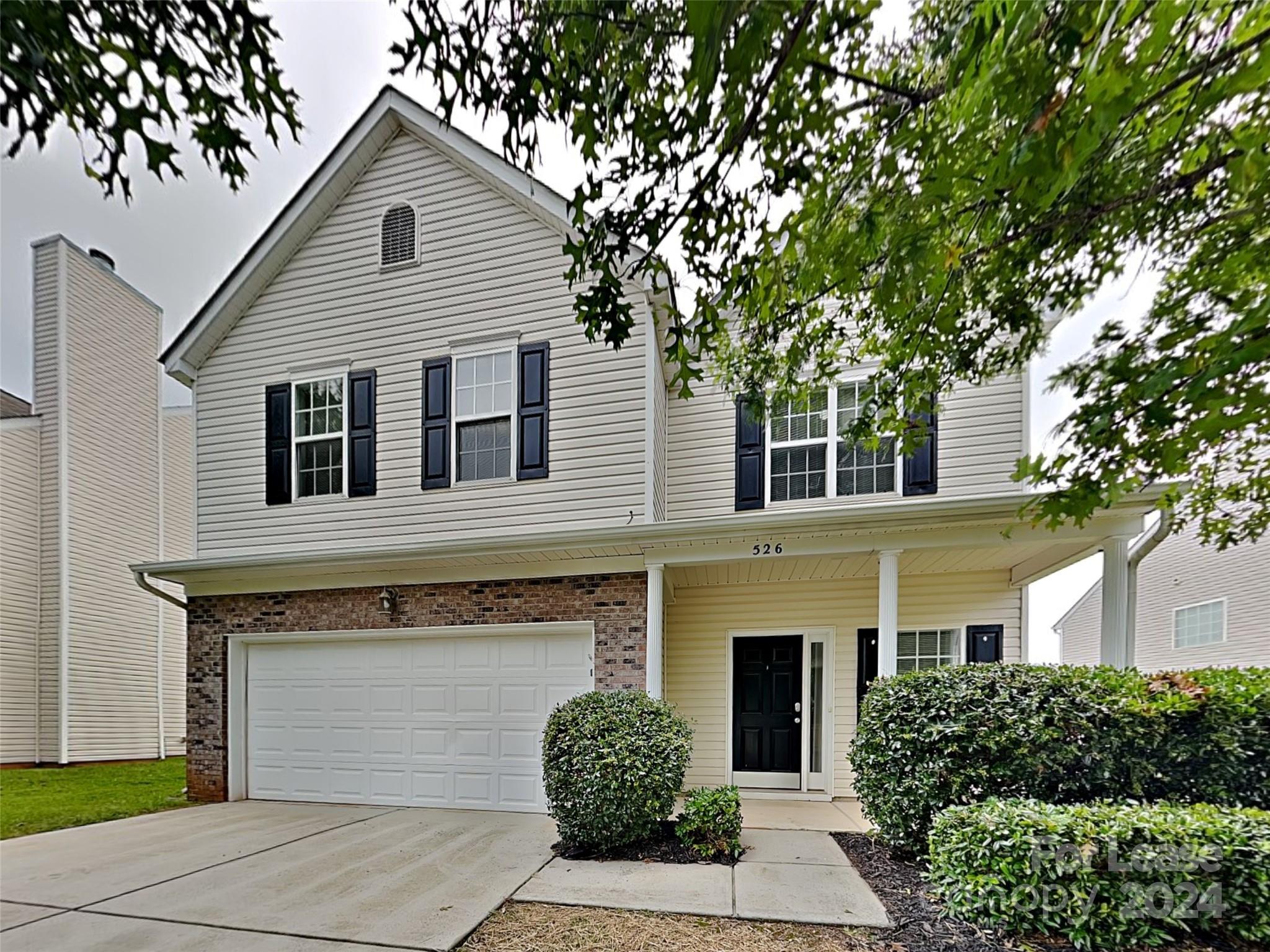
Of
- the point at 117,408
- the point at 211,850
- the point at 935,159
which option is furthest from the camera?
the point at 117,408

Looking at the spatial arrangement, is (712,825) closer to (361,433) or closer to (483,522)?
(483,522)

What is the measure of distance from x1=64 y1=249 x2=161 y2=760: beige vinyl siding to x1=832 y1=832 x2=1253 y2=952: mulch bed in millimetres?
13486

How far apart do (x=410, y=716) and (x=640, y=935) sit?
459cm

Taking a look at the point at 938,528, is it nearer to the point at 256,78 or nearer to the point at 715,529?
the point at 715,529

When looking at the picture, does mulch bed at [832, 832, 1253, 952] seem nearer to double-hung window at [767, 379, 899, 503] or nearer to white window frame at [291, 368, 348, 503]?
double-hung window at [767, 379, 899, 503]

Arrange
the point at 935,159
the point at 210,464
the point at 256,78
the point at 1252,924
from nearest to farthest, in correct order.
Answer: the point at 256,78 → the point at 935,159 → the point at 1252,924 → the point at 210,464

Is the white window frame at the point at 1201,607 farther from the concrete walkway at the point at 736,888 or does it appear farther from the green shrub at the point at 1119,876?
the concrete walkway at the point at 736,888

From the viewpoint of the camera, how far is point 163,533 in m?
13.3

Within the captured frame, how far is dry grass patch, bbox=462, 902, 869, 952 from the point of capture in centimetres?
351

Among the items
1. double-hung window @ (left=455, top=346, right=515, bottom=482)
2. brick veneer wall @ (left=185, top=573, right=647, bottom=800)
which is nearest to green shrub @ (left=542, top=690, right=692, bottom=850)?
brick veneer wall @ (left=185, top=573, right=647, bottom=800)

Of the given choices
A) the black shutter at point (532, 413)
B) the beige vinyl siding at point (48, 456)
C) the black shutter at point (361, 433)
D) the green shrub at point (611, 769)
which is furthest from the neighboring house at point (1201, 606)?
the beige vinyl siding at point (48, 456)

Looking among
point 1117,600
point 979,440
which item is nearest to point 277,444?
point 979,440

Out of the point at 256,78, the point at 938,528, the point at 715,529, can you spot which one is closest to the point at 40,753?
the point at 715,529

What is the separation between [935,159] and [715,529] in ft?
12.6
